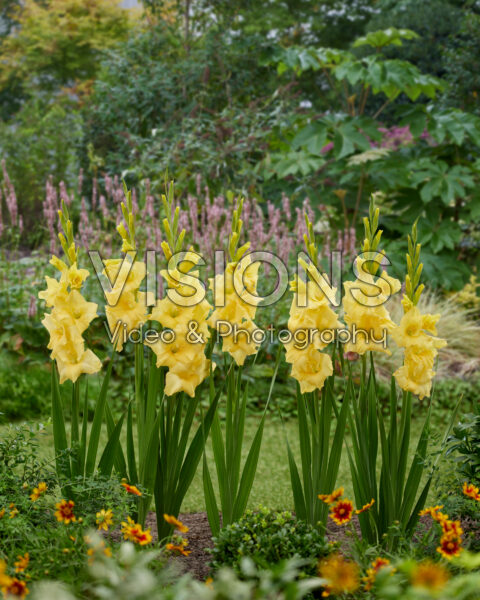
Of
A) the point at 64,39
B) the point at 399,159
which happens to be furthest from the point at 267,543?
the point at 64,39

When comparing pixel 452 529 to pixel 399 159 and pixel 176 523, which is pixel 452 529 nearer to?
pixel 176 523

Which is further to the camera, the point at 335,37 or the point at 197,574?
the point at 335,37

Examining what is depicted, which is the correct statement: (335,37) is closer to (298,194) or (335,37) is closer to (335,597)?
(298,194)

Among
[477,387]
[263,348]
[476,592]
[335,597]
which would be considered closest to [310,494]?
[335,597]

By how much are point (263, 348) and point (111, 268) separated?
2.71 m

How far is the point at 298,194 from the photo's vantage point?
6.29m

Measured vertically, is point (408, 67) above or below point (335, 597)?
above

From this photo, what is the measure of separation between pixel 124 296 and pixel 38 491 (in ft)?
1.89

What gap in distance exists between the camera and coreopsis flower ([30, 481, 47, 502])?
1.69m

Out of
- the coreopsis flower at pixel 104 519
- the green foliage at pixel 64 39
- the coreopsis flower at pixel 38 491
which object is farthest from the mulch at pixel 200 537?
the green foliage at pixel 64 39

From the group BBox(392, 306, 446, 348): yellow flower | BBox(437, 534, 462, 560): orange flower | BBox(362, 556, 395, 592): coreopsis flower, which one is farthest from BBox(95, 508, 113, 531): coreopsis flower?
BBox(392, 306, 446, 348): yellow flower

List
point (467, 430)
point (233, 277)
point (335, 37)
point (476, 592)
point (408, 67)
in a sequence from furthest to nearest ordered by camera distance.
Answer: point (335, 37) → point (408, 67) → point (467, 430) → point (233, 277) → point (476, 592)

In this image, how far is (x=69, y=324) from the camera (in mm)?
1789

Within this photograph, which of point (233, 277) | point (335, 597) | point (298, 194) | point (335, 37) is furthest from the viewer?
point (335, 37)
